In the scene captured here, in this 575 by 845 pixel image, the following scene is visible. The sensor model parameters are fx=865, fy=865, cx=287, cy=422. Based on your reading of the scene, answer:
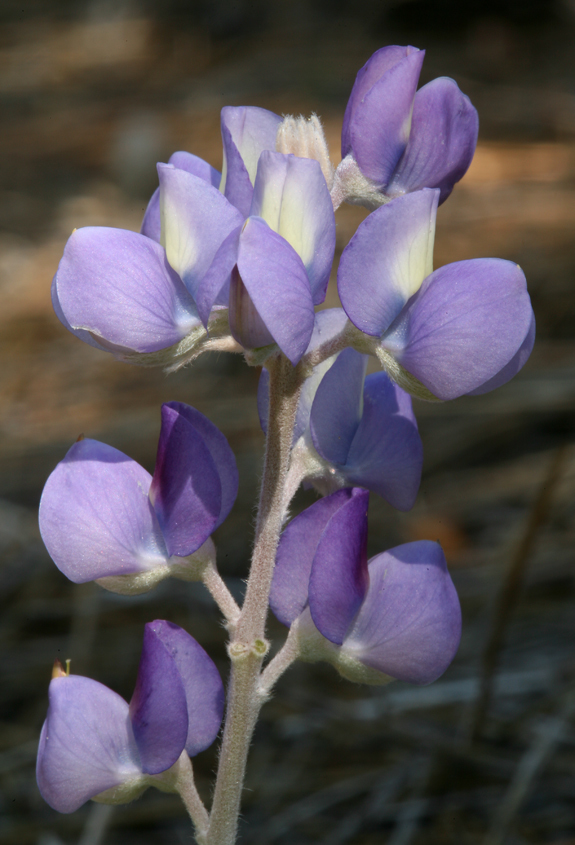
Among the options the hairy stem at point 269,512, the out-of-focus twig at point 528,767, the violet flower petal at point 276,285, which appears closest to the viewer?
the violet flower petal at point 276,285

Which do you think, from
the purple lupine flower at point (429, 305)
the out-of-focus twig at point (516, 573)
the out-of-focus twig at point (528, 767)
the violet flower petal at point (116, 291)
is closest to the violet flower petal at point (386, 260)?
the purple lupine flower at point (429, 305)

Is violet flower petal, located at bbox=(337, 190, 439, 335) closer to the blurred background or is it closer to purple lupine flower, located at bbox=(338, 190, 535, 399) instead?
purple lupine flower, located at bbox=(338, 190, 535, 399)

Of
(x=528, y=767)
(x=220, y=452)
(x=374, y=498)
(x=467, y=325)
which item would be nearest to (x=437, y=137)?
(x=467, y=325)

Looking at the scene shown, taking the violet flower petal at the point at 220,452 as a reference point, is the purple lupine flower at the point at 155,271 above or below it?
above

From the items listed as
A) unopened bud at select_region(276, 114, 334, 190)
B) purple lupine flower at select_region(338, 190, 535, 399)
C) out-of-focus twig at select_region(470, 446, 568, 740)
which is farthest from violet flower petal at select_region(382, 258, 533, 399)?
out-of-focus twig at select_region(470, 446, 568, 740)

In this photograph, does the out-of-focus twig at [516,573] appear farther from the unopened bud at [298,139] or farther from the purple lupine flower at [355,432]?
the unopened bud at [298,139]

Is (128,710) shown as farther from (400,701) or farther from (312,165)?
(400,701)

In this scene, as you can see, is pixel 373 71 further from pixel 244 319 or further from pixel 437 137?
pixel 244 319
